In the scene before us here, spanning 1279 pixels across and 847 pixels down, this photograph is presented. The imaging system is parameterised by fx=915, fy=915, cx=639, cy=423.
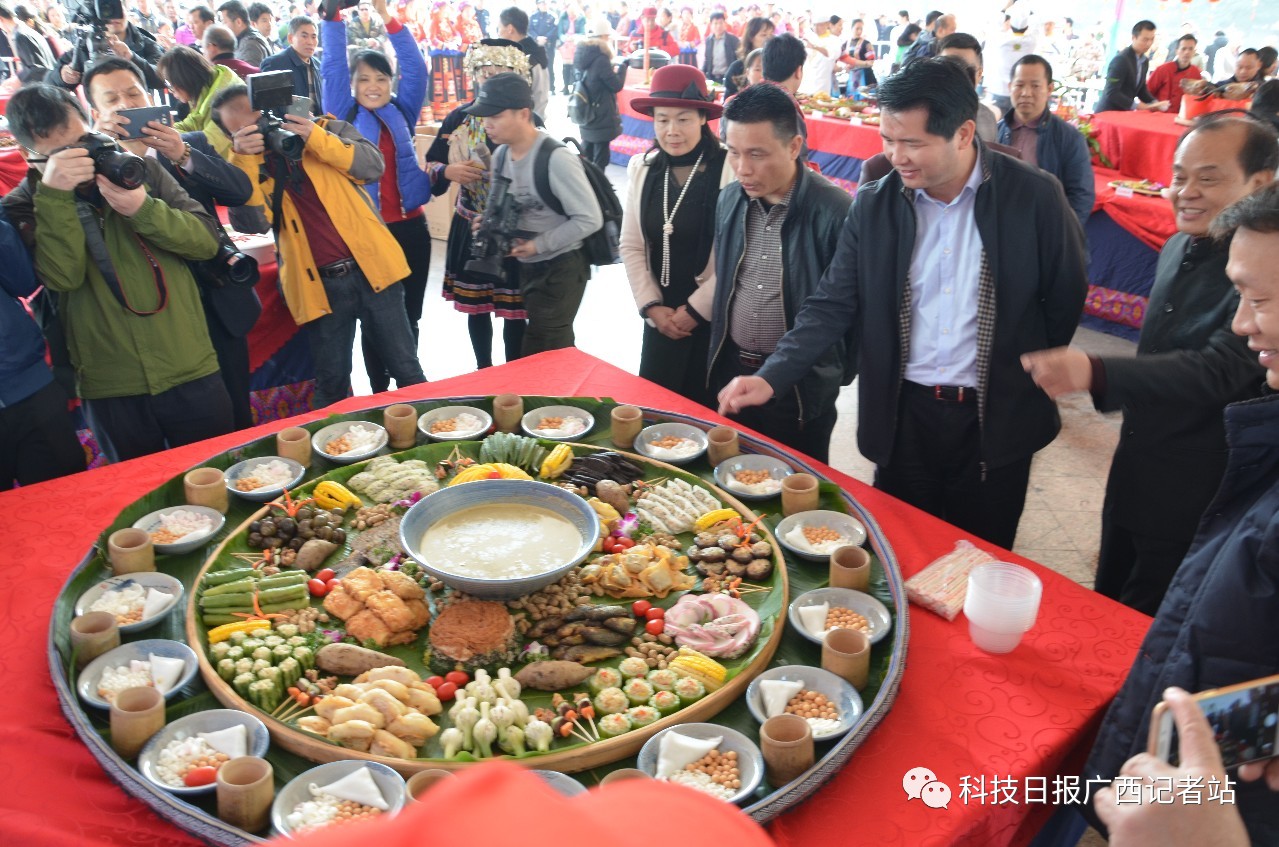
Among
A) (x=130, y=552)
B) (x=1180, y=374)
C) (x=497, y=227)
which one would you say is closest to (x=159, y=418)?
(x=130, y=552)

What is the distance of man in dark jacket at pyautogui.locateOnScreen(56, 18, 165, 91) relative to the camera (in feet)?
17.3

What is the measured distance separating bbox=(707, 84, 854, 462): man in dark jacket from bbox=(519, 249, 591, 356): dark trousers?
96 cm

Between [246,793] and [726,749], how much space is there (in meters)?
0.75

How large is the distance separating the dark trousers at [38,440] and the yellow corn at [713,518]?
185 cm

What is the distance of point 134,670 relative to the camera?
1.69m

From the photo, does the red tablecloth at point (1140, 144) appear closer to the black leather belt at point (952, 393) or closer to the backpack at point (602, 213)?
the backpack at point (602, 213)

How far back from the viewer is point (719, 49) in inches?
436

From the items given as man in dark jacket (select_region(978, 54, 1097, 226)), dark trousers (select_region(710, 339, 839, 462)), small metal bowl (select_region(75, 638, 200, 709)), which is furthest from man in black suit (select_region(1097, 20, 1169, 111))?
small metal bowl (select_region(75, 638, 200, 709))

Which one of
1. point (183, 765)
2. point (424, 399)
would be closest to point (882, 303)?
point (424, 399)

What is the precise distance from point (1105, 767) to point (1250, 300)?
2.68 feet

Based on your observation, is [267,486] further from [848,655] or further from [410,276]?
[410,276]

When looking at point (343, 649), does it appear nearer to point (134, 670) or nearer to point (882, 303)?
point (134, 670)

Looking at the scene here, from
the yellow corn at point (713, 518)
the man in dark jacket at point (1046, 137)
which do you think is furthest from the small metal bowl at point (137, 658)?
the man in dark jacket at point (1046, 137)

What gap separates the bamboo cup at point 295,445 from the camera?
2.41m
